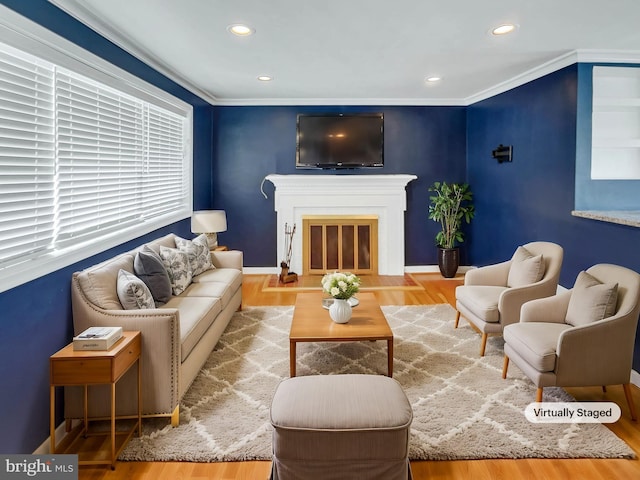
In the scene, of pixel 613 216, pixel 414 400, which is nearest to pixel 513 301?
pixel 613 216

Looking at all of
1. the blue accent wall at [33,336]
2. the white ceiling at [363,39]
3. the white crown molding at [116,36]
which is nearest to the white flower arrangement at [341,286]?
the blue accent wall at [33,336]

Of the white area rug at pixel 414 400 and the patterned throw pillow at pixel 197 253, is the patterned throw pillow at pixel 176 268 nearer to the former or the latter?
the patterned throw pillow at pixel 197 253

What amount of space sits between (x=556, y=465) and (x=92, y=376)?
92.1 inches

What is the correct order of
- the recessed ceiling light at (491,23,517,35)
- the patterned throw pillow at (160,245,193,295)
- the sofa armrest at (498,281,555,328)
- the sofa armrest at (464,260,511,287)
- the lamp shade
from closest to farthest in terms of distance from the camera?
the recessed ceiling light at (491,23,517,35) < the sofa armrest at (498,281,555,328) < the patterned throw pillow at (160,245,193,295) < the sofa armrest at (464,260,511,287) < the lamp shade

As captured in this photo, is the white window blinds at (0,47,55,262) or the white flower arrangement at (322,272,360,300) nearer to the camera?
the white window blinds at (0,47,55,262)

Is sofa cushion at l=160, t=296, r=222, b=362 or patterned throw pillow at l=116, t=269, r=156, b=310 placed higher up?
patterned throw pillow at l=116, t=269, r=156, b=310

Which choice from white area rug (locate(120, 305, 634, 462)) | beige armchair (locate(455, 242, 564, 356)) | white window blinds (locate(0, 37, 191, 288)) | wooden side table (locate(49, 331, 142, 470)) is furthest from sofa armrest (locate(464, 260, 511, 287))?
white window blinds (locate(0, 37, 191, 288))

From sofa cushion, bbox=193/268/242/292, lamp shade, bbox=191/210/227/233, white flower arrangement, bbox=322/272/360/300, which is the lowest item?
sofa cushion, bbox=193/268/242/292

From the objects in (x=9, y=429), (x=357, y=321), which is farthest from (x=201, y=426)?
(x=357, y=321)

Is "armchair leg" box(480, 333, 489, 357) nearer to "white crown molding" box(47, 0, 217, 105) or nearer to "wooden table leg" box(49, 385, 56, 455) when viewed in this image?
"wooden table leg" box(49, 385, 56, 455)

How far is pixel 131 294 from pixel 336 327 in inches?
54.3

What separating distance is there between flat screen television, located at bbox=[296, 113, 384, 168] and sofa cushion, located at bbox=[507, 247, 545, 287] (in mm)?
2941

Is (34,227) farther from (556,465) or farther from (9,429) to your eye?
(556,465)

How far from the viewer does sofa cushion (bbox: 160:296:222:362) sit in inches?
109
